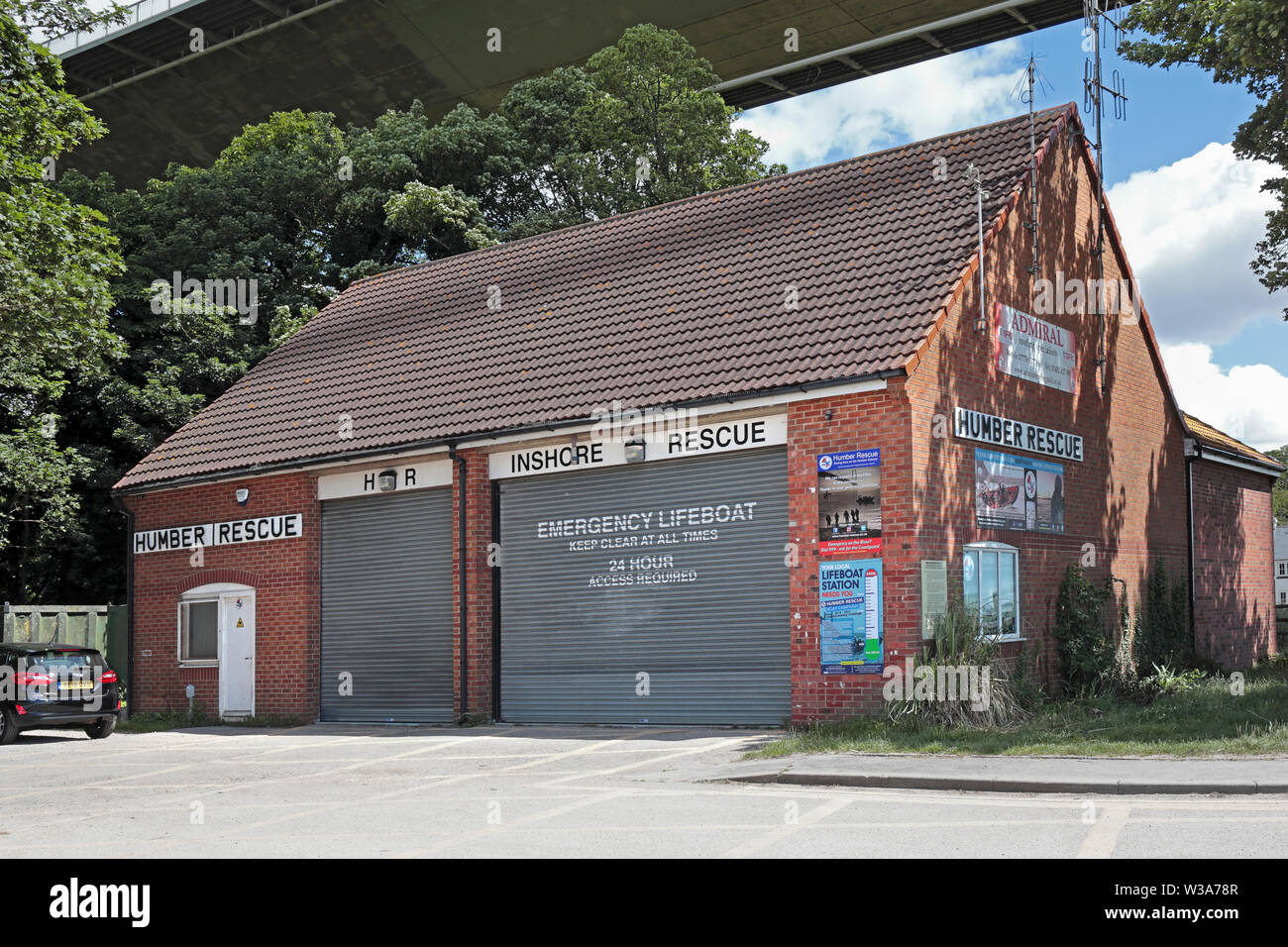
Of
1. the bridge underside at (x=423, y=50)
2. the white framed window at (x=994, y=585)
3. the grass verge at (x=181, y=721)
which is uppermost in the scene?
the bridge underside at (x=423, y=50)

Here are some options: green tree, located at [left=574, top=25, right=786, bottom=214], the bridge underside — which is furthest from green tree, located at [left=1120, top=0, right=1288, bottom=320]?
the bridge underside

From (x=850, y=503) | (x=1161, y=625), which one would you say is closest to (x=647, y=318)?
(x=850, y=503)

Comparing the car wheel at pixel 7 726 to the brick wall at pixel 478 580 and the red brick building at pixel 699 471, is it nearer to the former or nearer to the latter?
the red brick building at pixel 699 471

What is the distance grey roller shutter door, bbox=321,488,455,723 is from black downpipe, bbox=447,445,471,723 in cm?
51

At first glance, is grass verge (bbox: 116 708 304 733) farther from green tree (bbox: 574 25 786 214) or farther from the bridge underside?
the bridge underside

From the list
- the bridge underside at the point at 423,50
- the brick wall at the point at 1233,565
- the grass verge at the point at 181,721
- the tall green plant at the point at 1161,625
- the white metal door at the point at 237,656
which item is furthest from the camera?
the bridge underside at the point at 423,50

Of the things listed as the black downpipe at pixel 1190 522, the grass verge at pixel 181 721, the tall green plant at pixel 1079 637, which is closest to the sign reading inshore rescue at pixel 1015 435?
the tall green plant at pixel 1079 637

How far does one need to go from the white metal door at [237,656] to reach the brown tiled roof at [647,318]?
90.0 inches

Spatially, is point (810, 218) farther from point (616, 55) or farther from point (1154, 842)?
point (616, 55)

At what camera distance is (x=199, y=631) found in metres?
22.0

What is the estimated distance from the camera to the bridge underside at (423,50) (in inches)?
1865

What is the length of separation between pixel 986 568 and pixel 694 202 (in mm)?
9073

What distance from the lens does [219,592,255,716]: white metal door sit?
69.4ft
